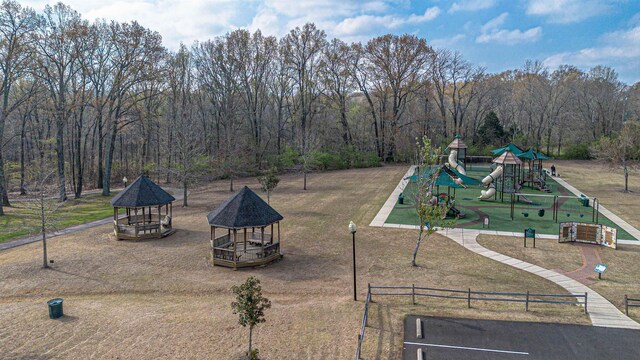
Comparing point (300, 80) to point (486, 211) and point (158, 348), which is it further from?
point (158, 348)

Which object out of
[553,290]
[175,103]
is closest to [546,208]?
[553,290]

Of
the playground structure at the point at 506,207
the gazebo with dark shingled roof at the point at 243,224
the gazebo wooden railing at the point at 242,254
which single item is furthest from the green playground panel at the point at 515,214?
the gazebo with dark shingled roof at the point at 243,224

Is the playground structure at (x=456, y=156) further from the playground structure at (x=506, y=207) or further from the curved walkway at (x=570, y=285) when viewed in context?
the curved walkway at (x=570, y=285)

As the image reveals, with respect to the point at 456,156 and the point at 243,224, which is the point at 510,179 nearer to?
the point at 456,156

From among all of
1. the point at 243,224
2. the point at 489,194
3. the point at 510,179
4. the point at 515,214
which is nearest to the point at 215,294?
the point at 243,224

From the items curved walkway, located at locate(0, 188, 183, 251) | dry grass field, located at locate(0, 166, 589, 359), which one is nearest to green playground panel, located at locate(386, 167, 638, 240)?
dry grass field, located at locate(0, 166, 589, 359)

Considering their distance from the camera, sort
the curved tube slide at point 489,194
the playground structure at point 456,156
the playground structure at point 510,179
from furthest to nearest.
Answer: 1. the playground structure at point 456,156
2. the playground structure at point 510,179
3. the curved tube slide at point 489,194

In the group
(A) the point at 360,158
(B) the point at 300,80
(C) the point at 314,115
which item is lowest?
(A) the point at 360,158
